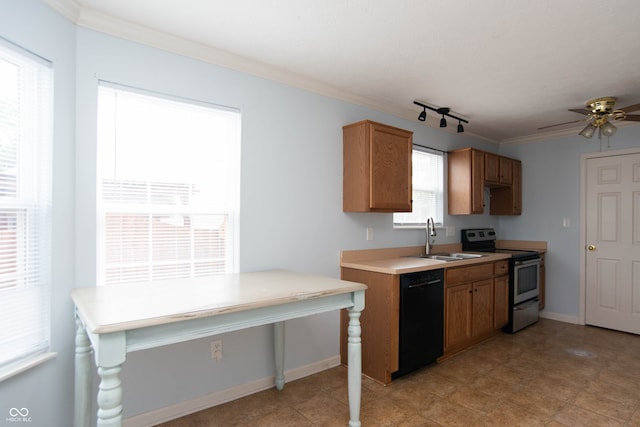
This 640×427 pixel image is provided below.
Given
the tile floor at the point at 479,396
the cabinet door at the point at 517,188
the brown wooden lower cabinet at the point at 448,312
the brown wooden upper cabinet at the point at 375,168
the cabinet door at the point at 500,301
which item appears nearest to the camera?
the tile floor at the point at 479,396

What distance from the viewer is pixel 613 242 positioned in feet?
13.3

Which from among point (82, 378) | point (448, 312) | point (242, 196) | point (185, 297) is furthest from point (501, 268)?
point (82, 378)

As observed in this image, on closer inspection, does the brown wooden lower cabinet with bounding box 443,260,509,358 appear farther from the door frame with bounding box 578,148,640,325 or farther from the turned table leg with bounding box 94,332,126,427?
the turned table leg with bounding box 94,332,126,427

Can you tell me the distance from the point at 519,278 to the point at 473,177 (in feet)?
4.19

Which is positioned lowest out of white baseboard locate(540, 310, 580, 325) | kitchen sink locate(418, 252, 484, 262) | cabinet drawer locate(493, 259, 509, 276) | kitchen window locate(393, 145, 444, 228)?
white baseboard locate(540, 310, 580, 325)

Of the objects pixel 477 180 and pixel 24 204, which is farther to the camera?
pixel 477 180

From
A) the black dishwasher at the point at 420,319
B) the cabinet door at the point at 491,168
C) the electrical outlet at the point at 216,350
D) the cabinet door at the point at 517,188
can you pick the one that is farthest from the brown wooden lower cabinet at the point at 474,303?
the electrical outlet at the point at 216,350

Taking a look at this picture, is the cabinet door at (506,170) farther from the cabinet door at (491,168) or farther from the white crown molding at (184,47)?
the white crown molding at (184,47)

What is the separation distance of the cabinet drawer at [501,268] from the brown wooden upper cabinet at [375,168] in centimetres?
134

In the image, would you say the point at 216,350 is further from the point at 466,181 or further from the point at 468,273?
the point at 466,181

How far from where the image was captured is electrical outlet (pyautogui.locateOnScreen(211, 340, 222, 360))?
2340 mm

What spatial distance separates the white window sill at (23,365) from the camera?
1.54 metres

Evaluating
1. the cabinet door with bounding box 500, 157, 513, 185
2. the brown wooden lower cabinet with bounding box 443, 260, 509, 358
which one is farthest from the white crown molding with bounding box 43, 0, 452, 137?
the cabinet door with bounding box 500, 157, 513, 185

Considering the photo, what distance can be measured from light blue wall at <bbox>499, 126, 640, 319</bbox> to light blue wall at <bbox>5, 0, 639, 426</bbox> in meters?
0.50
